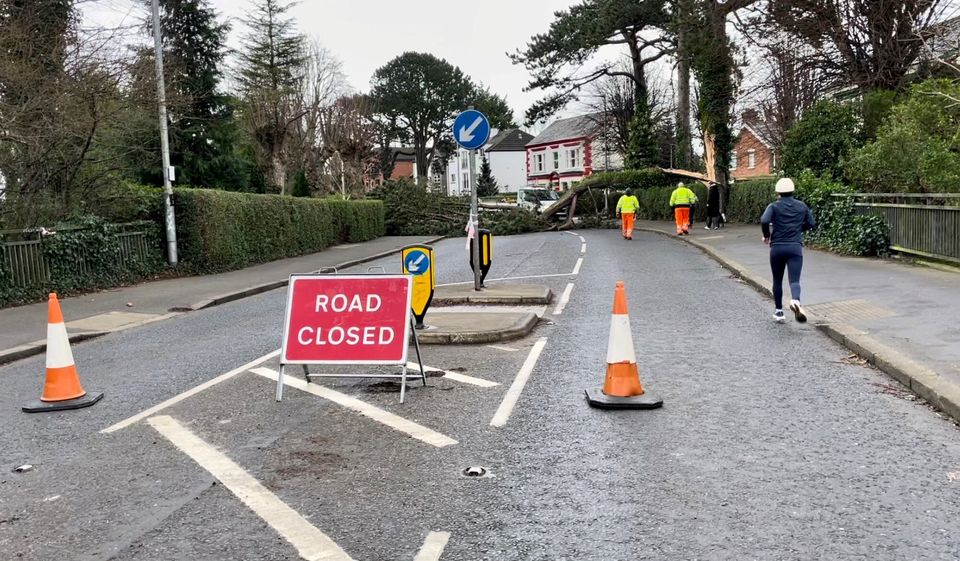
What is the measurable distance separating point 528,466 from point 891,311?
22.6ft

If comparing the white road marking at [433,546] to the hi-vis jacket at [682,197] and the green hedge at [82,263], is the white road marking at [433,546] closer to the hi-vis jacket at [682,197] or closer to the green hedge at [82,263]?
the green hedge at [82,263]

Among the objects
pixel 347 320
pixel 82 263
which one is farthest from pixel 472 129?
pixel 82 263

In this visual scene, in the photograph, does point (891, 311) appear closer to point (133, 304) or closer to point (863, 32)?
point (133, 304)

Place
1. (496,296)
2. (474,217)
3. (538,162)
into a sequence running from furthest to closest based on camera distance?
(538,162), (474,217), (496,296)

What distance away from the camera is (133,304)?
1335cm

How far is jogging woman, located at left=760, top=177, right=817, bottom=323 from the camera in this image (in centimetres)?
973

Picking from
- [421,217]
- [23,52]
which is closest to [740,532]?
[23,52]

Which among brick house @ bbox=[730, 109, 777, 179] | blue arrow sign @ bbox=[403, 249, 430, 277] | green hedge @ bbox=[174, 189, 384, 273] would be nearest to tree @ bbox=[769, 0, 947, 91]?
green hedge @ bbox=[174, 189, 384, 273]

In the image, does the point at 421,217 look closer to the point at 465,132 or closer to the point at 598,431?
the point at 465,132

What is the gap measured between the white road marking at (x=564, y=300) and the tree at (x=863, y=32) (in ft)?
43.4

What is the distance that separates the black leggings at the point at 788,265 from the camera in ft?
31.8

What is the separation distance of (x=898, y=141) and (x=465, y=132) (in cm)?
983

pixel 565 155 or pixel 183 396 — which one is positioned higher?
pixel 565 155

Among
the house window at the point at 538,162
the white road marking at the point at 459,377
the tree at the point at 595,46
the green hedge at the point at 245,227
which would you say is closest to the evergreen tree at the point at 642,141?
the tree at the point at 595,46
